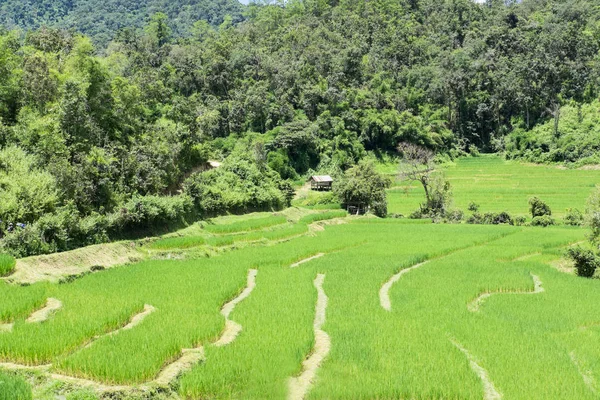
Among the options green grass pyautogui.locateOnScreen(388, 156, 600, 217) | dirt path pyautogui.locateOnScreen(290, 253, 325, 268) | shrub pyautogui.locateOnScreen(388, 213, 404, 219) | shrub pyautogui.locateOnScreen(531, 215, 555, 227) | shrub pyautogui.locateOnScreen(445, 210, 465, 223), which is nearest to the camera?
dirt path pyautogui.locateOnScreen(290, 253, 325, 268)

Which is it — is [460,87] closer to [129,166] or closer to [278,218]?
[278,218]

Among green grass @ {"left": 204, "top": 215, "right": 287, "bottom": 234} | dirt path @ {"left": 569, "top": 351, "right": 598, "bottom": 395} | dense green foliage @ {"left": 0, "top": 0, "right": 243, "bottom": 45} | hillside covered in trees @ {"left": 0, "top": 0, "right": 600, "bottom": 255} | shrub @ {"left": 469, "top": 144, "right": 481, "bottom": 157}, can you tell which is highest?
dense green foliage @ {"left": 0, "top": 0, "right": 243, "bottom": 45}

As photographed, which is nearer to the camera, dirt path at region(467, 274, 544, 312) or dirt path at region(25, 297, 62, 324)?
dirt path at region(25, 297, 62, 324)

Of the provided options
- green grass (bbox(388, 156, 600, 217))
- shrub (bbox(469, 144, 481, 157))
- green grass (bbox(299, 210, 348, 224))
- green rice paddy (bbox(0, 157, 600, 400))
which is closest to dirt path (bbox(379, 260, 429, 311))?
green rice paddy (bbox(0, 157, 600, 400))

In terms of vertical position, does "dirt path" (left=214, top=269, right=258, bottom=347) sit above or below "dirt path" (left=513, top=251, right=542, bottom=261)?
above

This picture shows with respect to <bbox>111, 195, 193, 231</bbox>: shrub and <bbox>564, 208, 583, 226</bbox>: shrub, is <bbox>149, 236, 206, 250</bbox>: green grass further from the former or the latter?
<bbox>564, 208, 583, 226</bbox>: shrub

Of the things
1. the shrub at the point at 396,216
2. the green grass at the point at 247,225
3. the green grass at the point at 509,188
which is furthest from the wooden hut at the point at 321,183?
the green grass at the point at 247,225
